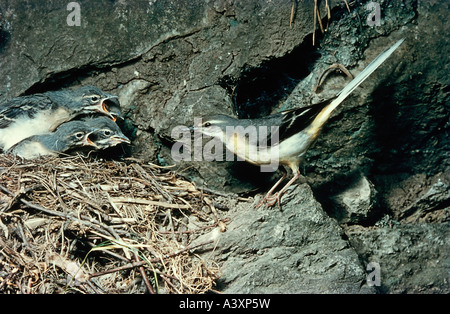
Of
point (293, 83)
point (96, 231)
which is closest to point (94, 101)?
point (96, 231)

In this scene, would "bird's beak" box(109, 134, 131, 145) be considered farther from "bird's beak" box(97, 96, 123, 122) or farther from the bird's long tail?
the bird's long tail

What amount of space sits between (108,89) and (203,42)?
1.36m

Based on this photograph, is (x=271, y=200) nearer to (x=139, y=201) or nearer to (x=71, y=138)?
(x=139, y=201)

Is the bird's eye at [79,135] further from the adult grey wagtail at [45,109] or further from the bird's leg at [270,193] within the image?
the bird's leg at [270,193]

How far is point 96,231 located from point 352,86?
9.88 ft

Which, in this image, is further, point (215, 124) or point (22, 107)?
point (22, 107)

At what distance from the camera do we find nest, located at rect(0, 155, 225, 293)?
4.40 meters

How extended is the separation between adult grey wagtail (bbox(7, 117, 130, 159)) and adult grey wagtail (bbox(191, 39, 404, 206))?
1.16 m

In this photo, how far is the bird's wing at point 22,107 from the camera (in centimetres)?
574

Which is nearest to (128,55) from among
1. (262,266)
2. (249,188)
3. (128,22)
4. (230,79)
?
(128,22)

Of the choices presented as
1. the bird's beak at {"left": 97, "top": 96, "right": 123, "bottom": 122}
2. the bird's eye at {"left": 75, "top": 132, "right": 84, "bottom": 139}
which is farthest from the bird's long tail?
the bird's eye at {"left": 75, "top": 132, "right": 84, "bottom": 139}

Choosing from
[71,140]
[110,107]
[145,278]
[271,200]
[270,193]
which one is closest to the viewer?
[145,278]

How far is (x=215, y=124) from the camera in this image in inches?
212

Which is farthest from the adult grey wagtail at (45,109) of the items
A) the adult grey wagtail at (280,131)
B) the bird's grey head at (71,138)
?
the adult grey wagtail at (280,131)
